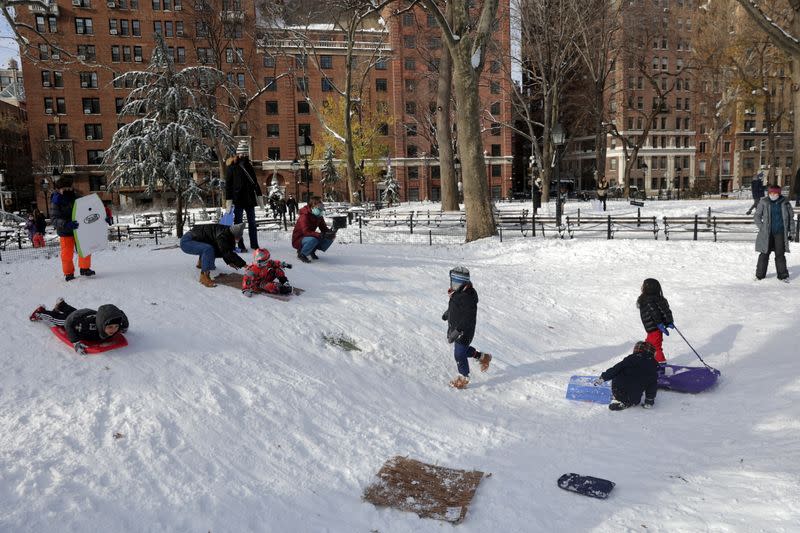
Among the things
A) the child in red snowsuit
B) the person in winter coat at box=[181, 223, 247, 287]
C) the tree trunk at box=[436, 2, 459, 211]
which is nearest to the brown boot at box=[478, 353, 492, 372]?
the child in red snowsuit

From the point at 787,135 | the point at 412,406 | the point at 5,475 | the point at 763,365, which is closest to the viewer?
the point at 5,475

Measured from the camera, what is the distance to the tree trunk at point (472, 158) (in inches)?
650

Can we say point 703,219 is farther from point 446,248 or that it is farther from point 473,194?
point 446,248

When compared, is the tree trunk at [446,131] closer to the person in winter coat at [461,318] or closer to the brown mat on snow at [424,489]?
the person in winter coat at [461,318]

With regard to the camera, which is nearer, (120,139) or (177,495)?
(177,495)

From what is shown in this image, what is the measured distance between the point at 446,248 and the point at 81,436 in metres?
12.1

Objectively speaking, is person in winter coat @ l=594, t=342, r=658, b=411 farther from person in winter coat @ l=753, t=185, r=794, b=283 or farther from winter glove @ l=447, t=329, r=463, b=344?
person in winter coat @ l=753, t=185, r=794, b=283

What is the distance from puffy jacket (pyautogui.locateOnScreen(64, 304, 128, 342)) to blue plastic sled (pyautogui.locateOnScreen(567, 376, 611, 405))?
531 centimetres

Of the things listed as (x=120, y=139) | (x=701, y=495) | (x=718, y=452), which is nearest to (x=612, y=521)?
(x=701, y=495)

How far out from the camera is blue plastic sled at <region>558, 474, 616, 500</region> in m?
4.44

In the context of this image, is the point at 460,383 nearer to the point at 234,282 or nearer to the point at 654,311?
the point at 654,311

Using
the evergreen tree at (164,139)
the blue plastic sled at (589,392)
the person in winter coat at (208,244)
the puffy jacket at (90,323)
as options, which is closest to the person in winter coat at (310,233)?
the person in winter coat at (208,244)

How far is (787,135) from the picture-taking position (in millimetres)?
80188

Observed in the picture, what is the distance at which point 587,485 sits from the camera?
4.56 meters
